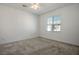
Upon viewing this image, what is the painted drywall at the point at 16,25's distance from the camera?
1870 millimetres

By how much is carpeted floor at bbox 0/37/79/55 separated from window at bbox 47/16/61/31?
320mm

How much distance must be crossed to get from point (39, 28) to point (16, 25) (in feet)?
1.88

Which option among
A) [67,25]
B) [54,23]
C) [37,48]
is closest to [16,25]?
[37,48]

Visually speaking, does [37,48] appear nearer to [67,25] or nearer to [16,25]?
[16,25]

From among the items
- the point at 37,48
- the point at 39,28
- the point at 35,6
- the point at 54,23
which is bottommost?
the point at 37,48

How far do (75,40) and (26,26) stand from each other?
123cm

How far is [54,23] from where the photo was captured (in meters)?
1.99

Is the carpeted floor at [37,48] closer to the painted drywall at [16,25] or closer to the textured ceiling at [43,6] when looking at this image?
the painted drywall at [16,25]

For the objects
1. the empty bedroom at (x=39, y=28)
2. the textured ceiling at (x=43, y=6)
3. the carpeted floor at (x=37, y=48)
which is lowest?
the carpeted floor at (x=37, y=48)

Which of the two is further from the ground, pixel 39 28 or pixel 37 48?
pixel 39 28

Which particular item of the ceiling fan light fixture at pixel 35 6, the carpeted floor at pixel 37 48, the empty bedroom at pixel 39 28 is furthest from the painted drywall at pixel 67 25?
the ceiling fan light fixture at pixel 35 6

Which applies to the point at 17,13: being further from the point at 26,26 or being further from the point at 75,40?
the point at 75,40
